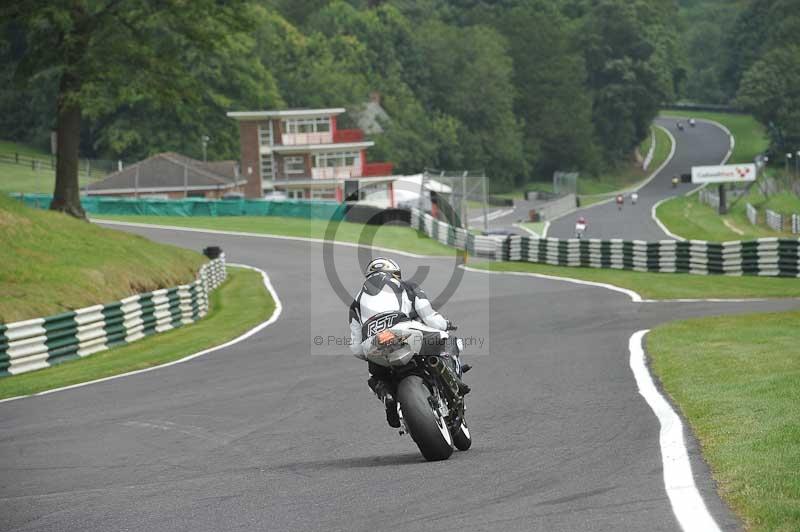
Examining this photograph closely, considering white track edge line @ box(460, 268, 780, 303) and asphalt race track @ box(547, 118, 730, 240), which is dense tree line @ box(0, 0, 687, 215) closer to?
asphalt race track @ box(547, 118, 730, 240)

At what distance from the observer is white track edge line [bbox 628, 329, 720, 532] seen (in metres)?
6.99

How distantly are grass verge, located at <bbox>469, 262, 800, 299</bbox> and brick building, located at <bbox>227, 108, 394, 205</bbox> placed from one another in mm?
58620

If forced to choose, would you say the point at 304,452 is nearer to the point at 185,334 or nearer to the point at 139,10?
the point at 185,334

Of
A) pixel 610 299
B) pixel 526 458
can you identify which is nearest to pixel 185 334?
pixel 610 299

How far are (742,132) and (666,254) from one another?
406 ft

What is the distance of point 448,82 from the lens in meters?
135

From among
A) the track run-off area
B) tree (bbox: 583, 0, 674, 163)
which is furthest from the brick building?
the track run-off area

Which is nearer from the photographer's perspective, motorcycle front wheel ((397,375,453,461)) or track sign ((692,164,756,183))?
motorcycle front wheel ((397,375,453,461))

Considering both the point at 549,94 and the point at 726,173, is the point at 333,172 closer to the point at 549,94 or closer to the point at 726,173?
the point at 726,173

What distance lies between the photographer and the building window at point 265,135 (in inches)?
3735

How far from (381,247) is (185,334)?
24312 mm

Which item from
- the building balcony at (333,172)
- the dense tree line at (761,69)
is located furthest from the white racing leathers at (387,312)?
the dense tree line at (761,69)

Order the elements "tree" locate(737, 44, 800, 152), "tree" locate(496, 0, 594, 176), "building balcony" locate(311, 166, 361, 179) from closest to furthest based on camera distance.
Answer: "building balcony" locate(311, 166, 361, 179), "tree" locate(737, 44, 800, 152), "tree" locate(496, 0, 594, 176)

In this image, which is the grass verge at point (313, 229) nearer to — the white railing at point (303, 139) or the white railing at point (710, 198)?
the white railing at point (303, 139)
